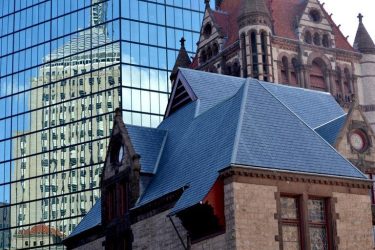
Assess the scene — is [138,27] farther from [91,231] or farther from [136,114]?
[91,231]

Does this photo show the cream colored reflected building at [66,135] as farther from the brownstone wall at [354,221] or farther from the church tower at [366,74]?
the brownstone wall at [354,221]

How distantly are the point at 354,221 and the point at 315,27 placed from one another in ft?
175

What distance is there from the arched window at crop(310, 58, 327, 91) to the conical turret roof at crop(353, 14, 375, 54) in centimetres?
584

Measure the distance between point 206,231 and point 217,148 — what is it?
3.57 meters

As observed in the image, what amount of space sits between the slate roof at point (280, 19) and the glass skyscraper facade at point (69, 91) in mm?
13534

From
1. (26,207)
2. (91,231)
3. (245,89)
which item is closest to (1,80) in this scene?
(26,207)

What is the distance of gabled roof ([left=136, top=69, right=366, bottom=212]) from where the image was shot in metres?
34.7

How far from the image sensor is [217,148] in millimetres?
36031

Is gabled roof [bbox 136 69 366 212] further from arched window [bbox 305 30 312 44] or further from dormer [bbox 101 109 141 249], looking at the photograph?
arched window [bbox 305 30 312 44]

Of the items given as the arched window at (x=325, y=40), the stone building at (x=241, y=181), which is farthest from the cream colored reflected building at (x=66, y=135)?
the stone building at (x=241, y=181)

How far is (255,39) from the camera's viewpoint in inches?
3219

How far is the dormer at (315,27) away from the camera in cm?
8581

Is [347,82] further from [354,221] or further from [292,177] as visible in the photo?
[292,177]

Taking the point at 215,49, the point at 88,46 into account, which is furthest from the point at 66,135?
the point at 215,49
